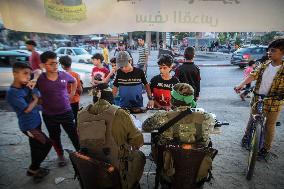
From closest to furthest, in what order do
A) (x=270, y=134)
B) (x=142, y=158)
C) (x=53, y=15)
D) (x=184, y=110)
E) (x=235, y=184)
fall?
(x=53, y=15) < (x=184, y=110) < (x=142, y=158) < (x=235, y=184) < (x=270, y=134)

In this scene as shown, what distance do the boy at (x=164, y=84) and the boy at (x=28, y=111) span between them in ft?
5.77

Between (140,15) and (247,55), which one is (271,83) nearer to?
(140,15)

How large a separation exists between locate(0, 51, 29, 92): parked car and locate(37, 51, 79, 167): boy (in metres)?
6.26

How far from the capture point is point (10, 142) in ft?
17.2

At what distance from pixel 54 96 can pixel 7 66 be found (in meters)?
6.72

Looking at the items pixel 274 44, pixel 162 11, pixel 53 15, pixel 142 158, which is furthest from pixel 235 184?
pixel 53 15

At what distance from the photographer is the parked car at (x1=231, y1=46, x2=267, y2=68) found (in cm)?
1734

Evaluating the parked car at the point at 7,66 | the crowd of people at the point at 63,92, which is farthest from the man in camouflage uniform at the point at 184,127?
the parked car at the point at 7,66

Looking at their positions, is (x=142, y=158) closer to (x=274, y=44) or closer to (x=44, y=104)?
(x=44, y=104)

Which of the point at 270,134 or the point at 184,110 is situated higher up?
the point at 184,110

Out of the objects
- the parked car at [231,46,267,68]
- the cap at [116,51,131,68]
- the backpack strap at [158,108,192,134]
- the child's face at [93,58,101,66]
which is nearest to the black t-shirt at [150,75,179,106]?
the cap at [116,51,131,68]

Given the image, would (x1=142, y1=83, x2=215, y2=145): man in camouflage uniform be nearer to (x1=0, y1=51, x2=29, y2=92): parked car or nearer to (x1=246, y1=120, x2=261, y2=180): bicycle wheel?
(x1=246, y1=120, x2=261, y2=180): bicycle wheel

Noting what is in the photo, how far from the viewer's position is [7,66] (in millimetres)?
9359

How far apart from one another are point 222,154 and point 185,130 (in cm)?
225
